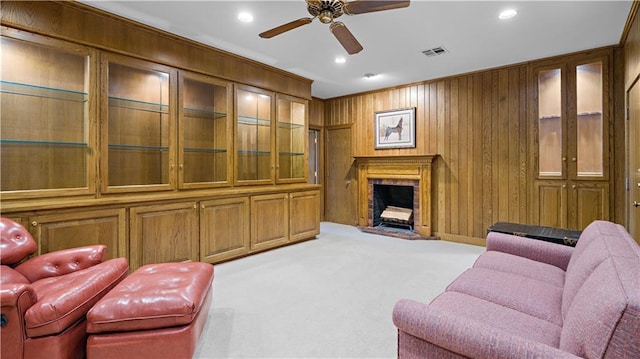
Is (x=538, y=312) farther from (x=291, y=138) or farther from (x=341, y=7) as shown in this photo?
(x=291, y=138)

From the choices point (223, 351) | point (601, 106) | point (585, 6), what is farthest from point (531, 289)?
point (601, 106)

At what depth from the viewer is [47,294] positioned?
1.72m

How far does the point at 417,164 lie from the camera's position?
5.18 m

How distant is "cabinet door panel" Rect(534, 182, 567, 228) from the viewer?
399 cm

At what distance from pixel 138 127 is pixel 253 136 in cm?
141

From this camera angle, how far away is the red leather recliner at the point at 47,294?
1515 mm

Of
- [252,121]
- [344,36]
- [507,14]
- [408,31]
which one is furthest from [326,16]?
[252,121]

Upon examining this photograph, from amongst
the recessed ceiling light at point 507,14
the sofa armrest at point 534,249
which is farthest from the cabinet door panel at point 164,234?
the recessed ceiling light at point 507,14

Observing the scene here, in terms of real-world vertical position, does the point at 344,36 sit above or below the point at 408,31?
below

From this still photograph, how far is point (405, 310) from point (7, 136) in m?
3.31

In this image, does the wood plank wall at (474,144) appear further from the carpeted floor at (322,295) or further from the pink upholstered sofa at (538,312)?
the pink upholstered sofa at (538,312)

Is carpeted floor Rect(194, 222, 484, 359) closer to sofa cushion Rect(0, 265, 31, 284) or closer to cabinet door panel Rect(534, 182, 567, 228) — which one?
cabinet door panel Rect(534, 182, 567, 228)

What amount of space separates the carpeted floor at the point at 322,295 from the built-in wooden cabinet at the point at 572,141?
1.18 metres

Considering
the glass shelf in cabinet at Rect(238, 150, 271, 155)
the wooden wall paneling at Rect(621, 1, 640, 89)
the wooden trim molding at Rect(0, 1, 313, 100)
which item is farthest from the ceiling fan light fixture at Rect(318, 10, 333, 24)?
the wooden wall paneling at Rect(621, 1, 640, 89)
